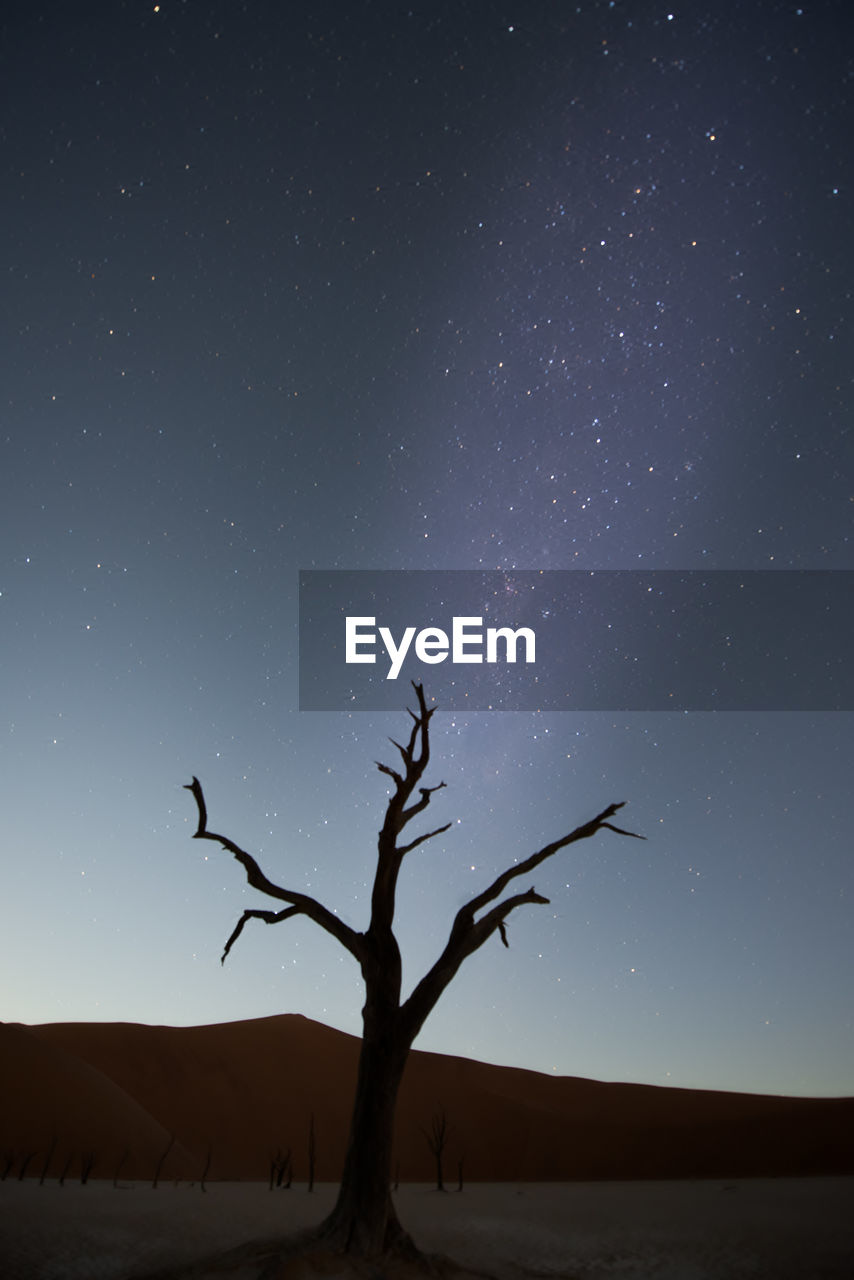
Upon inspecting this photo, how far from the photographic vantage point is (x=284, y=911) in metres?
13.3

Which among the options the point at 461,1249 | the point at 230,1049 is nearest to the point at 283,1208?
the point at 461,1249

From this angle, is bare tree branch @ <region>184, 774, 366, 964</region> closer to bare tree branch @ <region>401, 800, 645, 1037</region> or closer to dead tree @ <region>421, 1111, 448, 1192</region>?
bare tree branch @ <region>401, 800, 645, 1037</region>

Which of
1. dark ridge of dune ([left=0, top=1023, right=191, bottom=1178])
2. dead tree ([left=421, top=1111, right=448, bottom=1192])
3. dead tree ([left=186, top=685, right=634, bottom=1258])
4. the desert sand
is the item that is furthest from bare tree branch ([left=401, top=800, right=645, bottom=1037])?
dark ridge of dune ([left=0, top=1023, right=191, bottom=1178])

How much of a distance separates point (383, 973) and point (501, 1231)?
29.8 ft

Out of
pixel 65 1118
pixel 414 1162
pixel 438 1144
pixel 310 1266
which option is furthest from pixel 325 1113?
pixel 310 1266

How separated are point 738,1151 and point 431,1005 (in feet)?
178

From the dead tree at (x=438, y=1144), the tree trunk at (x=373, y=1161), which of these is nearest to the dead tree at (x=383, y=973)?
the tree trunk at (x=373, y=1161)

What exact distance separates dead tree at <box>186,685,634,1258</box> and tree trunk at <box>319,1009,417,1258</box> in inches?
0.5

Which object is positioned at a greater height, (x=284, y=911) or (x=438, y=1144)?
(x=284, y=911)

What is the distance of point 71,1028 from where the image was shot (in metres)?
73.2

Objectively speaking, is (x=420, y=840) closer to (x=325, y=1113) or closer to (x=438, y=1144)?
(x=438, y=1144)

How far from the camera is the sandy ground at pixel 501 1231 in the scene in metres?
13.8

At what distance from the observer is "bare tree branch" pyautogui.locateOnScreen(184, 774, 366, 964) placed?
517 inches

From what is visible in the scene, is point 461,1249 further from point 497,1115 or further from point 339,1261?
point 497,1115
